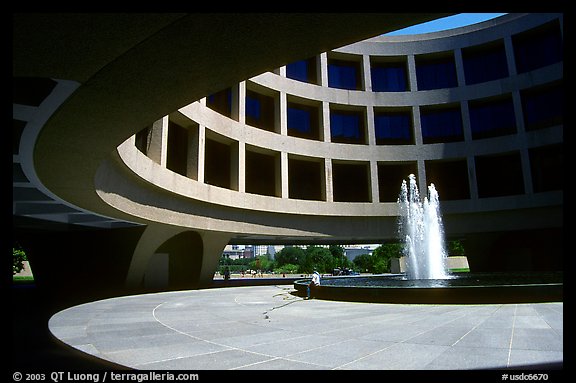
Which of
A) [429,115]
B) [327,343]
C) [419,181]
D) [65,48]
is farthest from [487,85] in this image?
[65,48]

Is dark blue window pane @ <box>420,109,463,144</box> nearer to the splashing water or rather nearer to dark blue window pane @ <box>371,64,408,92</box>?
dark blue window pane @ <box>371,64,408,92</box>

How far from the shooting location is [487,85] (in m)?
31.2

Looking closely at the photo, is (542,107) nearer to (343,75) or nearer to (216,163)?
(343,75)

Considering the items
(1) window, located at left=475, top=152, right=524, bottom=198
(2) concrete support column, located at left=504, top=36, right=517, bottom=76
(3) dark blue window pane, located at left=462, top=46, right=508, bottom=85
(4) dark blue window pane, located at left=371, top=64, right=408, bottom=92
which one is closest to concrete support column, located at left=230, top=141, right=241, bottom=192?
(4) dark blue window pane, located at left=371, top=64, right=408, bottom=92

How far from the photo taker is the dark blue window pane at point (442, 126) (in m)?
34.2

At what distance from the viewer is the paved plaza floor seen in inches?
223

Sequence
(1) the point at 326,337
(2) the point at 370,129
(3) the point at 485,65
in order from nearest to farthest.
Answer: (1) the point at 326,337 → (2) the point at 370,129 → (3) the point at 485,65

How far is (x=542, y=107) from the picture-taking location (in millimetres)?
31109

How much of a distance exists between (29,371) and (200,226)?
17.4 meters

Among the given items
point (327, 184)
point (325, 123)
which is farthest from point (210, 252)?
point (325, 123)

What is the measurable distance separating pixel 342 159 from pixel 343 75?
9.27 meters

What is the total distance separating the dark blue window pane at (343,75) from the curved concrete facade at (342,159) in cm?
21

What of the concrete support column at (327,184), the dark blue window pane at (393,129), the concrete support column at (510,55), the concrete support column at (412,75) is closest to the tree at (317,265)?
the dark blue window pane at (393,129)

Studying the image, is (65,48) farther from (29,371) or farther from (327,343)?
(327,343)
